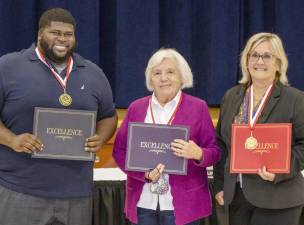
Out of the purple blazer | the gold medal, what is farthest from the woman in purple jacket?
the gold medal

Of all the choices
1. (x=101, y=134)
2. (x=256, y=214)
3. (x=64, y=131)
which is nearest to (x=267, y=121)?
(x=256, y=214)

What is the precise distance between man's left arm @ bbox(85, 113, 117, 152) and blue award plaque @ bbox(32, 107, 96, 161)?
0.10 ft

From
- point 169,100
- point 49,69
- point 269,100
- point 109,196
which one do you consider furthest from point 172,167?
point 109,196

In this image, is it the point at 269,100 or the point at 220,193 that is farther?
the point at 220,193

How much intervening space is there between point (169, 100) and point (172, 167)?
406 millimetres

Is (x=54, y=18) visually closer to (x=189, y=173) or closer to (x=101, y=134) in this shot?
(x=101, y=134)

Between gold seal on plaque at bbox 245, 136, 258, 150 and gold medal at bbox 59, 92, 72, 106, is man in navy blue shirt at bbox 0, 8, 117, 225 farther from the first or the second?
gold seal on plaque at bbox 245, 136, 258, 150

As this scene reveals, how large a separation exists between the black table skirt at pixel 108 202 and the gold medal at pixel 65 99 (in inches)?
52.1

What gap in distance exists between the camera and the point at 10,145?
2.71 m

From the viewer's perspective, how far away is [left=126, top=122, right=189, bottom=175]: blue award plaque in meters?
2.77

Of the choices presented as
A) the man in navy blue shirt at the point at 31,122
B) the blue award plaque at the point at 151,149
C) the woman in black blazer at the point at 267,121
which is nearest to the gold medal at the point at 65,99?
the man in navy blue shirt at the point at 31,122

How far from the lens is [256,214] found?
9.06 ft

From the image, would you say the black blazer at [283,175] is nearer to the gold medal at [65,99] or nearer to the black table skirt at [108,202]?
the gold medal at [65,99]

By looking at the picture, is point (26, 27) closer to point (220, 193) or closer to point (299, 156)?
point (220, 193)
